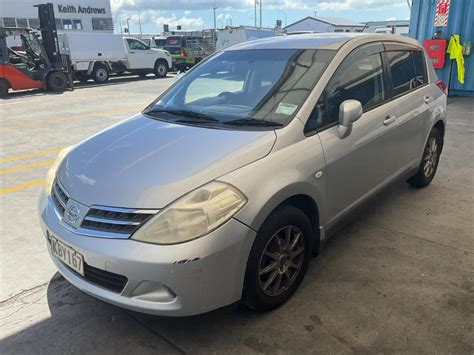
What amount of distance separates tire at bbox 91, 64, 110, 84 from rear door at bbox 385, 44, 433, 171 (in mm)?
16633

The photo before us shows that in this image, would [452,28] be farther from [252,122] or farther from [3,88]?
[3,88]

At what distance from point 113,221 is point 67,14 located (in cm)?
3777

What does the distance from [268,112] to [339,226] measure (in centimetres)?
103

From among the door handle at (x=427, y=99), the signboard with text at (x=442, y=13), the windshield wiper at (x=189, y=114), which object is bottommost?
the door handle at (x=427, y=99)

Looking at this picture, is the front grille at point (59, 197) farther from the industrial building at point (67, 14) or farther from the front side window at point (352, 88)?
the industrial building at point (67, 14)

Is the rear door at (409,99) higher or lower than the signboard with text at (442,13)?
lower

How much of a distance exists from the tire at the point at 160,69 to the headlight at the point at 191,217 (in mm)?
19492

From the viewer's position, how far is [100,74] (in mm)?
18469

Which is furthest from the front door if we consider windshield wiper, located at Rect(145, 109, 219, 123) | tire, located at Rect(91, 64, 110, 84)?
windshield wiper, located at Rect(145, 109, 219, 123)

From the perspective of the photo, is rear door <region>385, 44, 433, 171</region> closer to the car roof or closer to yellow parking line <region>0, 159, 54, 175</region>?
the car roof

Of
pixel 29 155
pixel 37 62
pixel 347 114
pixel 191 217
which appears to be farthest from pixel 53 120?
pixel 191 217

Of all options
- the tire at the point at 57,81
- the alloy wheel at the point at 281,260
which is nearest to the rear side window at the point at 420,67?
the alloy wheel at the point at 281,260

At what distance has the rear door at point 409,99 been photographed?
12.0ft

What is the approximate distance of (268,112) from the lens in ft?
9.05
